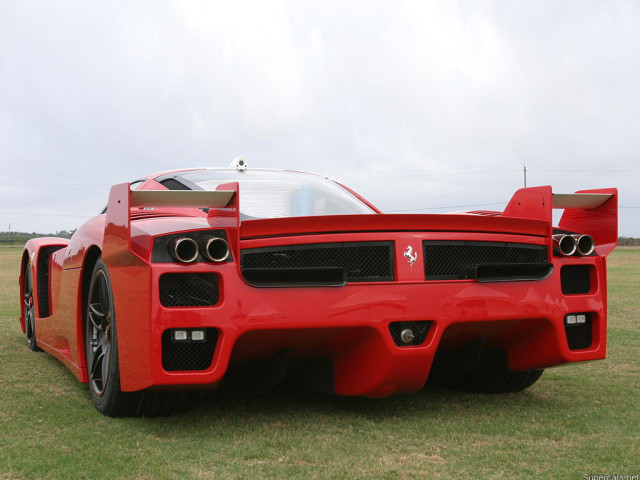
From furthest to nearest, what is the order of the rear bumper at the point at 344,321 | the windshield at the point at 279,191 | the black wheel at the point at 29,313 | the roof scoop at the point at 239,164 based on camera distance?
the black wheel at the point at 29,313 → the roof scoop at the point at 239,164 → the windshield at the point at 279,191 → the rear bumper at the point at 344,321

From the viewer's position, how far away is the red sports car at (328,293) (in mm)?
3010

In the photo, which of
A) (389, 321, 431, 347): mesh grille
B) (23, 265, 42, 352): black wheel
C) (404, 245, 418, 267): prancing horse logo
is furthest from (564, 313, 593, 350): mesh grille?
(23, 265, 42, 352): black wheel

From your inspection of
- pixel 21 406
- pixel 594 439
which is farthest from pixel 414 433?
pixel 21 406

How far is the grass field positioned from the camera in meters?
2.70

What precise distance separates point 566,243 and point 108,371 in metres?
2.27

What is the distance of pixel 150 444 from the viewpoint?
118 inches

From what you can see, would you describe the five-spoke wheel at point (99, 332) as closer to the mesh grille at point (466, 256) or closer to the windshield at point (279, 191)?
the windshield at point (279, 191)

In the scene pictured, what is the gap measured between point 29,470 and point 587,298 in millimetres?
2590

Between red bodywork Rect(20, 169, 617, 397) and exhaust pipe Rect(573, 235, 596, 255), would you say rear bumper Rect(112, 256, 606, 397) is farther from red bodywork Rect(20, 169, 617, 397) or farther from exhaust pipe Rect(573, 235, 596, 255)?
exhaust pipe Rect(573, 235, 596, 255)

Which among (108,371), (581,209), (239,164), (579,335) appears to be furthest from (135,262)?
(581,209)

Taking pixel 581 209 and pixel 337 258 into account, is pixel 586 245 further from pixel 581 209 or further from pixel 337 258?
pixel 337 258

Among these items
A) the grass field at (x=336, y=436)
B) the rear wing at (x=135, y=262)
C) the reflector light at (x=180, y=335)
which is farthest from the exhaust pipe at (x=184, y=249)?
the grass field at (x=336, y=436)

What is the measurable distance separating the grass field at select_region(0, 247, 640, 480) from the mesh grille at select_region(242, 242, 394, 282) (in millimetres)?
700

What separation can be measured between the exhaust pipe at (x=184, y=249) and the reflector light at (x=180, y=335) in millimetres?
289
